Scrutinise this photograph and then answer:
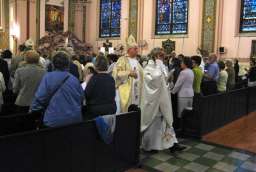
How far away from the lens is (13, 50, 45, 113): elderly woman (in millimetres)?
4457

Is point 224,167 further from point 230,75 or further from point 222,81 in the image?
point 230,75

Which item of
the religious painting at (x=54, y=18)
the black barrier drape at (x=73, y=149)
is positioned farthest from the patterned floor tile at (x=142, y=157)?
the religious painting at (x=54, y=18)

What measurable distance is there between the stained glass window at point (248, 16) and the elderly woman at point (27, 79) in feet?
35.7

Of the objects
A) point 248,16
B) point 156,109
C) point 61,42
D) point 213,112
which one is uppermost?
point 248,16

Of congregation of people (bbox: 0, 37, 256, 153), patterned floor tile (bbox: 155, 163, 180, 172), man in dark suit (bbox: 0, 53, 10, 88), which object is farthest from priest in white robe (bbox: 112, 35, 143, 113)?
man in dark suit (bbox: 0, 53, 10, 88)

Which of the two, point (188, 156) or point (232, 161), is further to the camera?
point (188, 156)

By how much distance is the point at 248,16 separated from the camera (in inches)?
516

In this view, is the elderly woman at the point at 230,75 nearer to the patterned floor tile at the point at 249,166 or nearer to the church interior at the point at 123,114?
the church interior at the point at 123,114

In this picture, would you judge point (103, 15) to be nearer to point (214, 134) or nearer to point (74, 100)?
point (214, 134)

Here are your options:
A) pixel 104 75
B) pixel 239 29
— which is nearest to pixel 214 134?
pixel 104 75

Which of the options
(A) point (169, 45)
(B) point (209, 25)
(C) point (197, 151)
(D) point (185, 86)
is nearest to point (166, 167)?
(C) point (197, 151)

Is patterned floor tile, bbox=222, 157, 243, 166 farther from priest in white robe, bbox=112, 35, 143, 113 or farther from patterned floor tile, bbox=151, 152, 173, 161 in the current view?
priest in white robe, bbox=112, 35, 143, 113

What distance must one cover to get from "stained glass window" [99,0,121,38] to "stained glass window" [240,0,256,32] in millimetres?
7139

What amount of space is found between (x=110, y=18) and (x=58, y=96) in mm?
15625
